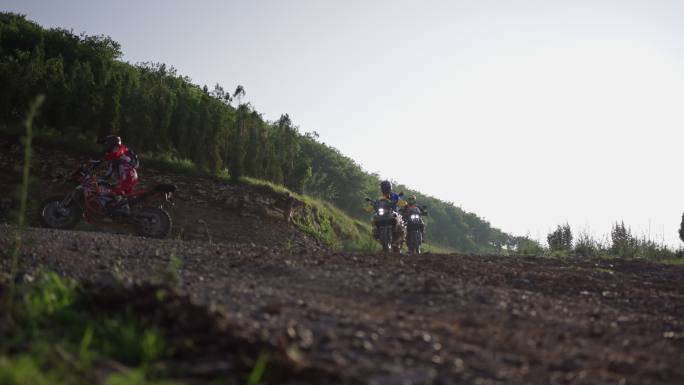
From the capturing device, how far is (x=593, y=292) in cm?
626

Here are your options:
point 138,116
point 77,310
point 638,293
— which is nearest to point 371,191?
point 138,116

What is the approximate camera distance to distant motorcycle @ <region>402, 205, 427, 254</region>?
14.8m

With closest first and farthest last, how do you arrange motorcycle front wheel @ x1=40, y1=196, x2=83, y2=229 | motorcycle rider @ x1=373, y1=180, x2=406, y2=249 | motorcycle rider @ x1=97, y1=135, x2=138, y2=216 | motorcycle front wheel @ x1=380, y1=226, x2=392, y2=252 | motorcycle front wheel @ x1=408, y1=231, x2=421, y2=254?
motorcycle front wheel @ x1=40, y1=196, x2=83, y2=229, motorcycle rider @ x1=97, y1=135, x2=138, y2=216, motorcycle front wheel @ x1=380, y1=226, x2=392, y2=252, motorcycle rider @ x1=373, y1=180, x2=406, y2=249, motorcycle front wheel @ x1=408, y1=231, x2=421, y2=254

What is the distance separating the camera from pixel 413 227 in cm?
1486

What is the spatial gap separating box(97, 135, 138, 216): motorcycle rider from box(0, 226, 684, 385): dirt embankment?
371cm

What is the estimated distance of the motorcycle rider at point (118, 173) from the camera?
11.3 meters

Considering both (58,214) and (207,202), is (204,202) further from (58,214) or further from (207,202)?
(58,214)

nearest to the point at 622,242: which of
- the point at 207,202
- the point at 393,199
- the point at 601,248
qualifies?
the point at 601,248

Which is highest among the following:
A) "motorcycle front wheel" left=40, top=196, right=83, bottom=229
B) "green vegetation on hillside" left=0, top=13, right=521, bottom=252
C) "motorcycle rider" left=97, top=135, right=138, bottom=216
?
"green vegetation on hillside" left=0, top=13, right=521, bottom=252

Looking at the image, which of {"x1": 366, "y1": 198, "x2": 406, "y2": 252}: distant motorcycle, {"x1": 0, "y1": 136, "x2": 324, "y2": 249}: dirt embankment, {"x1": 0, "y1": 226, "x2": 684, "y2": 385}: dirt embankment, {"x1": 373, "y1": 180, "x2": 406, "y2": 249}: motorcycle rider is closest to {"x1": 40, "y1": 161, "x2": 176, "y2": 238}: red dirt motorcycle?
{"x1": 0, "y1": 136, "x2": 324, "y2": 249}: dirt embankment

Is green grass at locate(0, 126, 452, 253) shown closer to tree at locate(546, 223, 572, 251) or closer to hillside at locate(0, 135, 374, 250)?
hillside at locate(0, 135, 374, 250)

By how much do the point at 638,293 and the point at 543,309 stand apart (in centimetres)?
227

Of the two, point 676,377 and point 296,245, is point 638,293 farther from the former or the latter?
point 296,245

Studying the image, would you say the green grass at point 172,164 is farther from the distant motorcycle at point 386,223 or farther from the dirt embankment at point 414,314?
the dirt embankment at point 414,314
